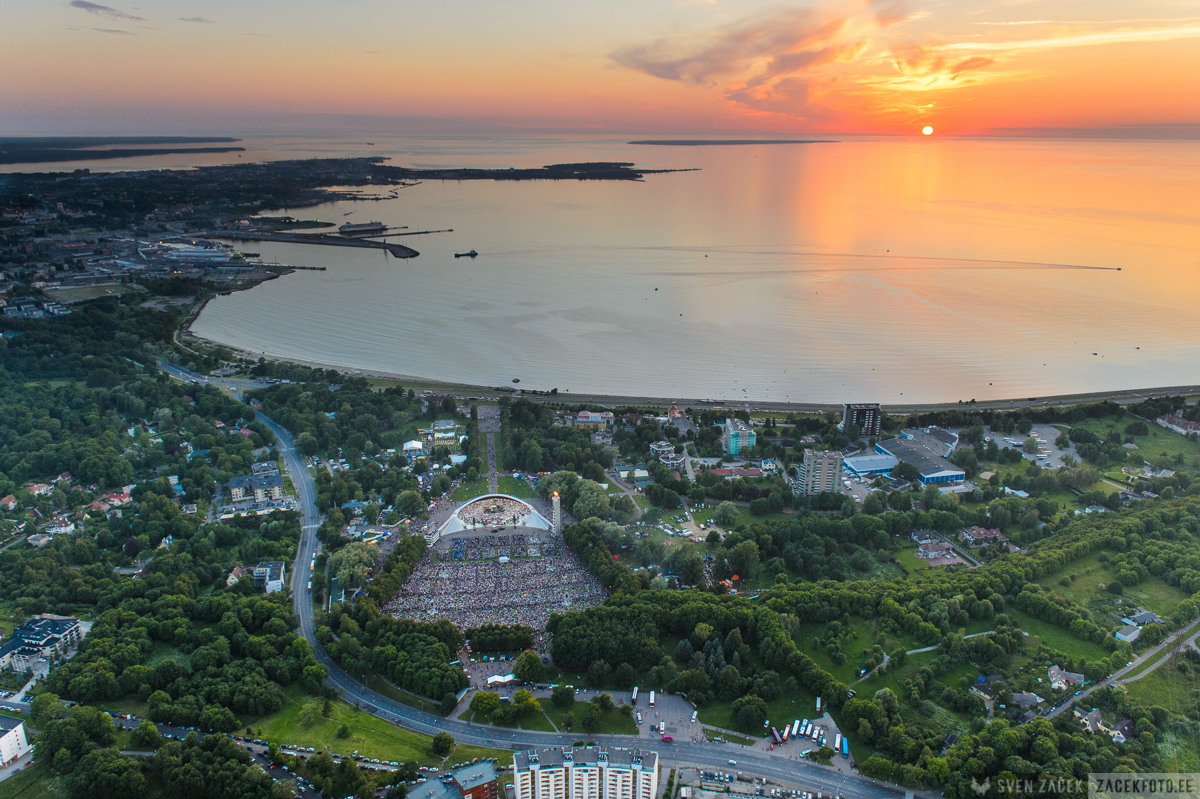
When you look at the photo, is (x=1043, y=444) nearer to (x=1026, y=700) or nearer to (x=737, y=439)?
(x=737, y=439)

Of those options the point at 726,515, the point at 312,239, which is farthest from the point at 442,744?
the point at 312,239

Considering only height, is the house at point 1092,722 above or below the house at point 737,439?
below

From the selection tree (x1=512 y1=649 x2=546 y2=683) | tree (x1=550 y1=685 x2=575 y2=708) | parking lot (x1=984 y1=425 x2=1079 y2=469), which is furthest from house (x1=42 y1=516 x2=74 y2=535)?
parking lot (x1=984 y1=425 x2=1079 y2=469)

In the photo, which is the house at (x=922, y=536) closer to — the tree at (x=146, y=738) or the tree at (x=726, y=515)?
the tree at (x=726, y=515)

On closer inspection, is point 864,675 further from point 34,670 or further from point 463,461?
point 34,670

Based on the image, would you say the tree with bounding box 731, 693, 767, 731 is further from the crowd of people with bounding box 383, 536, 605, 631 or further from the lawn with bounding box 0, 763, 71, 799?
the lawn with bounding box 0, 763, 71, 799

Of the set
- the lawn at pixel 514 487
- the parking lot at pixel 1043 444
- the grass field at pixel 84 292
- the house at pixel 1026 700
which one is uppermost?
the grass field at pixel 84 292

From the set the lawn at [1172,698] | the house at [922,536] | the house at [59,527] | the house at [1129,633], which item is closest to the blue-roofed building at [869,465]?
the house at [922,536]
